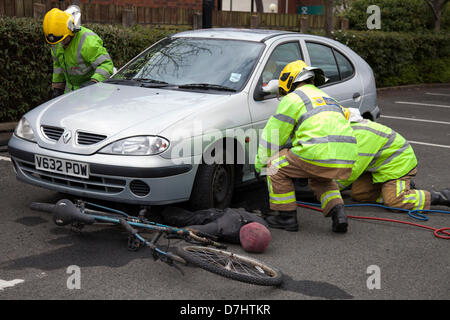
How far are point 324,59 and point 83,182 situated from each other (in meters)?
3.36

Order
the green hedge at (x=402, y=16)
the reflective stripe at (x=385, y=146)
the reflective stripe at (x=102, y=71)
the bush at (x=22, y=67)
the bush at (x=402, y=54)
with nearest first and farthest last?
the reflective stripe at (x=385, y=146), the reflective stripe at (x=102, y=71), the bush at (x=22, y=67), the bush at (x=402, y=54), the green hedge at (x=402, y=16)

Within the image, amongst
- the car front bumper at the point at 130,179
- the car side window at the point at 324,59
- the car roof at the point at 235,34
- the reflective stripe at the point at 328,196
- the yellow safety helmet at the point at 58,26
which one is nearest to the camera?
the car front bumper at the point at 130,179

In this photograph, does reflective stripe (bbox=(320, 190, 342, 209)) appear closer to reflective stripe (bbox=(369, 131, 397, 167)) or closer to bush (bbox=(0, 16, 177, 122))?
reflective stripe (bbox=(369, 131, 397, 167))

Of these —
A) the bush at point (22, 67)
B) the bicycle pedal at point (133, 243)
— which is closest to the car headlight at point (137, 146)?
the bicycle pedal at point (133, 243)

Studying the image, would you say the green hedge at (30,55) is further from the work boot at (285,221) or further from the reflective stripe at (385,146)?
the reflective stripe at (385,146)

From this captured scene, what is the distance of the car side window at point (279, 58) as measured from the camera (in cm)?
608

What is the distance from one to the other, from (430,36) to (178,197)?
16.1 meters

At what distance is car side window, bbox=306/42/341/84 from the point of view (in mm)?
6902

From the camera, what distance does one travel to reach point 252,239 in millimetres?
4652

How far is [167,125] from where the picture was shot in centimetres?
493

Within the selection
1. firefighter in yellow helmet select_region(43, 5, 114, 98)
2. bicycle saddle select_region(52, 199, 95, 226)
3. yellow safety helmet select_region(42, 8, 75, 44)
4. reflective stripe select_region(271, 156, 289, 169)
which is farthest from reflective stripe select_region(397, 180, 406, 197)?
yellow safety helmet select_region(42, 8, 75, 44)

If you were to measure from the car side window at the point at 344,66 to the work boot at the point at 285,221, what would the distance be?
2493mm

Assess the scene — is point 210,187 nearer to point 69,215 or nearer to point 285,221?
point 285,221
